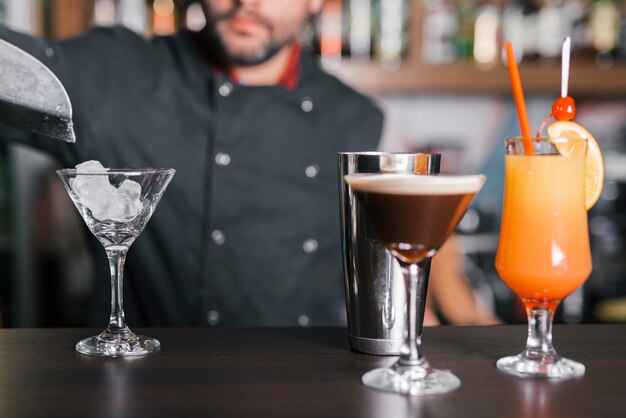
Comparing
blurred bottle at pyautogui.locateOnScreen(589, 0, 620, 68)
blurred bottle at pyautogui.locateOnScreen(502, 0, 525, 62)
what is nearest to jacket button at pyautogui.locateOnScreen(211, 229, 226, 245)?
blurred bottle at pyautogui.locateOnScreen(502, 0, 525, 62)

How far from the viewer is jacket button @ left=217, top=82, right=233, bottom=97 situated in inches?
78.8

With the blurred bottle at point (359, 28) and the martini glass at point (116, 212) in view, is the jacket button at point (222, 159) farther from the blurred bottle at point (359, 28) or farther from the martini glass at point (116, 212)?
the blurred bottle at point (359, 28)

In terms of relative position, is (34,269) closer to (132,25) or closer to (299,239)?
(132,25)

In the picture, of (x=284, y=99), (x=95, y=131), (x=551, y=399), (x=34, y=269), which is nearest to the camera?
(x=551, y=399)

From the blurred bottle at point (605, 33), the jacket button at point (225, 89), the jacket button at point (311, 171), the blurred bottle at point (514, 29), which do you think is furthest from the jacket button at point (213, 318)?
the blurred bottle at point (605, 33)

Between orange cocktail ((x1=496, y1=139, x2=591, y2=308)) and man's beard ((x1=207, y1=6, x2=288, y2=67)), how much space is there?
3.80 feet

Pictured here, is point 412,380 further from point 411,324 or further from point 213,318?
point 213,318

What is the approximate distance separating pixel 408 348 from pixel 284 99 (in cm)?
126

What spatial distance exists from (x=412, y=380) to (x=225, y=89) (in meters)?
Result: 1.25

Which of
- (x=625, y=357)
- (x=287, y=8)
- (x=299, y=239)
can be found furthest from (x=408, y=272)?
(x=287, y=8)

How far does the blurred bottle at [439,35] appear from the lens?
9.89 feet

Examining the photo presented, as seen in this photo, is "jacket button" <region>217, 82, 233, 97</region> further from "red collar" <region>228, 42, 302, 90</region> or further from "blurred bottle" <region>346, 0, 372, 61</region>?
"blurred bottle" <region>346, 0, 372, 61</region>

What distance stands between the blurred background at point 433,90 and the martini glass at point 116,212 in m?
1.58

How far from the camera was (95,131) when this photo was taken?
1.96 meters
